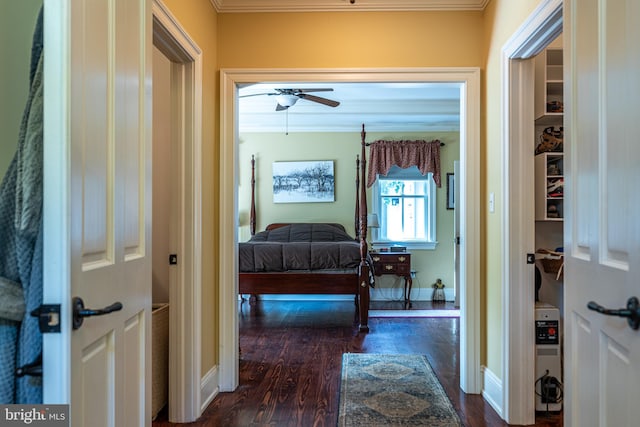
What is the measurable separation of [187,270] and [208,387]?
0.79m

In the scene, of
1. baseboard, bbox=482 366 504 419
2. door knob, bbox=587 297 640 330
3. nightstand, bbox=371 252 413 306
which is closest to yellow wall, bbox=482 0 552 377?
baseboard, bbox=482 366 504 419

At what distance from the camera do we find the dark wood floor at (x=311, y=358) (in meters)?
2.21

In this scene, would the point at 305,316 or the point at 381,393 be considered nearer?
the point at 381,393

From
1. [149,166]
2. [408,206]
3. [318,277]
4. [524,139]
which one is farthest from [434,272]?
[149,166]

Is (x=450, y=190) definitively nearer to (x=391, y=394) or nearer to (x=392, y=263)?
(x=392, y=263)

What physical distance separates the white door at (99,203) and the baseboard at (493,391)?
74.9 inches

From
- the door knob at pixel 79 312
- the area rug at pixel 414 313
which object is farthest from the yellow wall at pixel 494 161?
the area rug at pixel 414 313

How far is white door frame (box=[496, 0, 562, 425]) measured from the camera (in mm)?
2133

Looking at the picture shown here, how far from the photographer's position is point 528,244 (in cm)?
215

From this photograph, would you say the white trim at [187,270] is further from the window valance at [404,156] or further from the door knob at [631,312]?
the window valance at [404,156]

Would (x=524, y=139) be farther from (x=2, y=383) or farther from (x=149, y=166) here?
(x=2, y=383)

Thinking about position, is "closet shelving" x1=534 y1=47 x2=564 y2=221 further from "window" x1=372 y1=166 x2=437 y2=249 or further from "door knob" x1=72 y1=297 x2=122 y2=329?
"window" x1=372 y1=166 x2=437 y2=249

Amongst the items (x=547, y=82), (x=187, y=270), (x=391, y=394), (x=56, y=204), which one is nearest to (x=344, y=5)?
(x=547, y=82)

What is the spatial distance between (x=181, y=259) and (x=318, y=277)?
220cm
